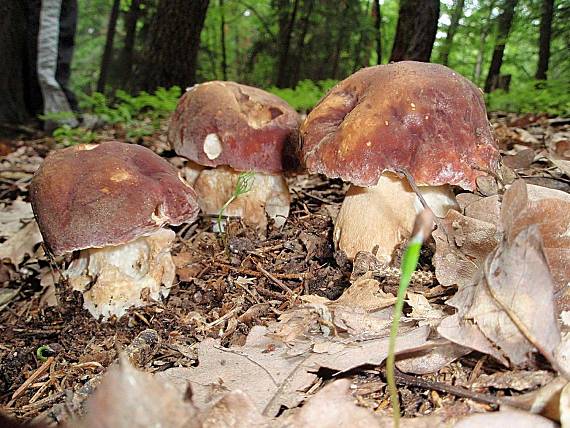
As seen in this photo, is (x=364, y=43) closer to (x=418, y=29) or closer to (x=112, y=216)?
(x=418, y=29)

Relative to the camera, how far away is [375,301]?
197 cm

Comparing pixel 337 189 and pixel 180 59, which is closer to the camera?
pixel 337 189

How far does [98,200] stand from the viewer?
2271mm

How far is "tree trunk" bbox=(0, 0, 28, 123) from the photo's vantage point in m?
6.98

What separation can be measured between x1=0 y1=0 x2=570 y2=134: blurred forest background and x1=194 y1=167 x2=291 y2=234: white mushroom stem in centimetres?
353

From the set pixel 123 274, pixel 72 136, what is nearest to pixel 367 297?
pixel 123 274

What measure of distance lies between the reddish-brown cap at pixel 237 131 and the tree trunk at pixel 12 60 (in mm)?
5184

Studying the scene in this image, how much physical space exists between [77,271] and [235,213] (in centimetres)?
119

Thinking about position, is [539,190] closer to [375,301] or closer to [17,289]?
[375,301]

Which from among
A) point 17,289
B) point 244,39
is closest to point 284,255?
point 17,289

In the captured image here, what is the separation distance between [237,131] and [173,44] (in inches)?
246

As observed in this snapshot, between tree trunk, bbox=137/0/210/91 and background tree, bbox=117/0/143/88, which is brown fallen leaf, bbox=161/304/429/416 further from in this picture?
background tree, bbox=117/0/143/88

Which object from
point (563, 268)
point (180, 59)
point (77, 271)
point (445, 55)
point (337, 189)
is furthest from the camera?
point (445, 55)

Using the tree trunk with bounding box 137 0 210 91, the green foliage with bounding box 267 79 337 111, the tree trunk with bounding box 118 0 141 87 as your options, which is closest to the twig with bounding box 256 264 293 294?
the green foliage with bounding box 267 79 337 111
